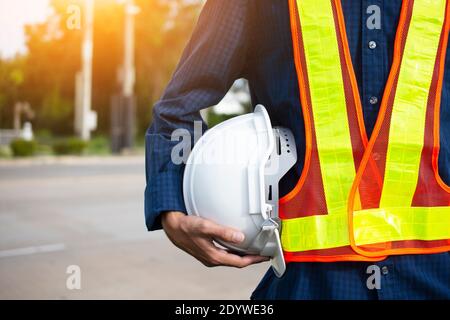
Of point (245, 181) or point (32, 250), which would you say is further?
point (32, 250)

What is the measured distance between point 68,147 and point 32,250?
17.5m

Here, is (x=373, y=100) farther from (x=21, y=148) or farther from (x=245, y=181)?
(x=21, y=148)

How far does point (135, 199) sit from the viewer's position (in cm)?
1069

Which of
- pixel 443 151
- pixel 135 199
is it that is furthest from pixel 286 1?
pixel 135 199

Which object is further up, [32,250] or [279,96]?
[279,96]

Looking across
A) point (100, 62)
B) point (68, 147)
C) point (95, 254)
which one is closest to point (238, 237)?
point (95, 254)

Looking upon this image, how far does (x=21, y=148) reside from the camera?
21688 mm

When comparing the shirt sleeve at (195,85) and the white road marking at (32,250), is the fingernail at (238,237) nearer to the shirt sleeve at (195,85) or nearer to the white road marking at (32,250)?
the shirt sleeve at (195,85)

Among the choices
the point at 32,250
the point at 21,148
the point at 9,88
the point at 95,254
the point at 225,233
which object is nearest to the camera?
the point at 225,233

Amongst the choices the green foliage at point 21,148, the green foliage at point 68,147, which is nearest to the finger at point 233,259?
the green foliage at point 21,148

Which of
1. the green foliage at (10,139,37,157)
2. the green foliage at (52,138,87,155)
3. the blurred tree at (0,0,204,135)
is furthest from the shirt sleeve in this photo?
the blurred tree at (0,0,204,135)
